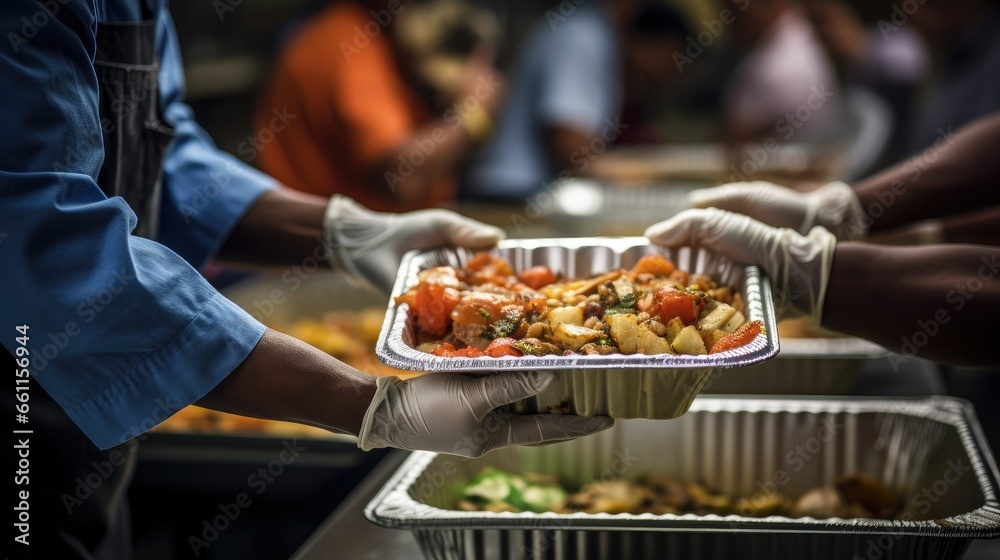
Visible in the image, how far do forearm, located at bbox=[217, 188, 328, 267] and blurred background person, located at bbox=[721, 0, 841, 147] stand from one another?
4002mm

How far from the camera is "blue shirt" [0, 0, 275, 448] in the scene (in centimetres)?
127

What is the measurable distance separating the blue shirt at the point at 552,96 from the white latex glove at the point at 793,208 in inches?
97.7

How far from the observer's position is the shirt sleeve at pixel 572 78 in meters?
4.54

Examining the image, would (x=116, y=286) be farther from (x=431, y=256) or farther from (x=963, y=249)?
(x=963, y=249)

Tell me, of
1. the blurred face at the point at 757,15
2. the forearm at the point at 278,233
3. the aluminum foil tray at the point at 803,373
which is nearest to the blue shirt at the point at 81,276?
the forearm at the point at 278,233
